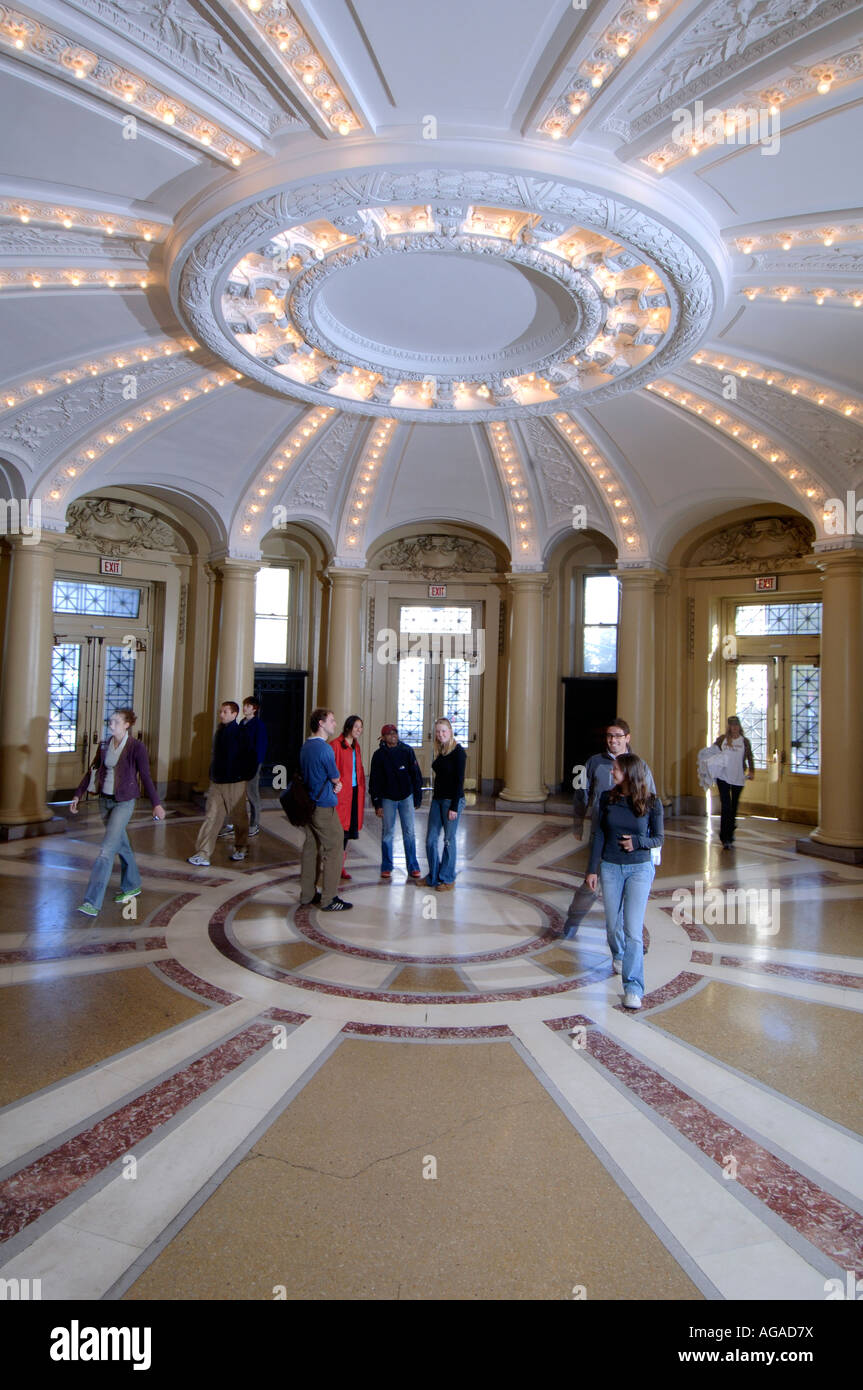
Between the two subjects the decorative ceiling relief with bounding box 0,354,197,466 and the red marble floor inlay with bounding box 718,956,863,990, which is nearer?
the red marble floor inlay with bounding box 718,956,863,990

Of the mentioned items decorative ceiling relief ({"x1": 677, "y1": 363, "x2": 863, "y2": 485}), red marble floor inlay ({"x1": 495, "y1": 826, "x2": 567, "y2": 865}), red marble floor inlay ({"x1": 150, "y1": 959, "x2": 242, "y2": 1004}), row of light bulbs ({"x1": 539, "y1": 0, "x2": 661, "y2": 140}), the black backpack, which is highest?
row of light bulbs ({"x1": 539, "y1": 0, "x2": 661, "y2": 140})

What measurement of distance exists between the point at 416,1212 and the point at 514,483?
432 inches

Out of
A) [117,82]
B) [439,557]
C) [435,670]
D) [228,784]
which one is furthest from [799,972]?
[439,557]

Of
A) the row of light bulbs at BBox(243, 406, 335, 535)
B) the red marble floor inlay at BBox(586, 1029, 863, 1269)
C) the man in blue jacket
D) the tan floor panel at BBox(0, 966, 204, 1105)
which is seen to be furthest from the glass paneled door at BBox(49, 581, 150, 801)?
the red marble floor inlay at BBox(586, 1029, 863, 1269)

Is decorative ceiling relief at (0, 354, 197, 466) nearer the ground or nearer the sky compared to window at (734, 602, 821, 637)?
nearer the sky

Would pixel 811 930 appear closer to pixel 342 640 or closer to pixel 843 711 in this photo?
pixel 843 711

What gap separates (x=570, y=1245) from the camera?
9.30 ft

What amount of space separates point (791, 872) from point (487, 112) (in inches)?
332

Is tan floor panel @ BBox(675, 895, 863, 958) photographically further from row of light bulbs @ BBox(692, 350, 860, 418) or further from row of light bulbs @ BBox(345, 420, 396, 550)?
row of light bulbs @ BBox(345, 420, 396, 550)

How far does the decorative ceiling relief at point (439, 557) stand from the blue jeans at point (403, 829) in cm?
765

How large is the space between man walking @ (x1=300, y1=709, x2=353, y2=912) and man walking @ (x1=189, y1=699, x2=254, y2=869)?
77.2 inches

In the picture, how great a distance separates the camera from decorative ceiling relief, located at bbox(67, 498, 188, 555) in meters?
12.5

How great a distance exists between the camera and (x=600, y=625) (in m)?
14.8
